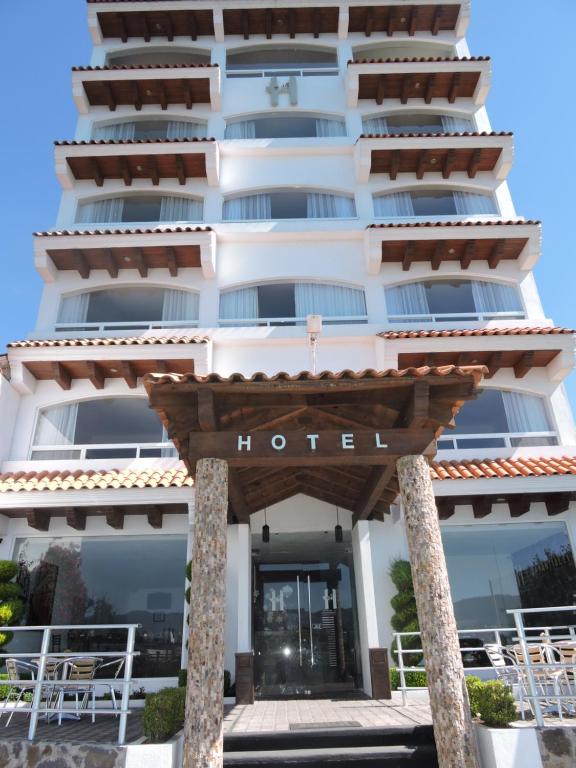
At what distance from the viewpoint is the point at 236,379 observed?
6.53 metres

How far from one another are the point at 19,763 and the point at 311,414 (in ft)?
17.7

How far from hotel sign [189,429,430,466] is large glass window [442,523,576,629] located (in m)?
6.16

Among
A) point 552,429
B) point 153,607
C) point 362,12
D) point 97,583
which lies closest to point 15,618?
point 97,583

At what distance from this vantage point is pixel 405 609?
35.7 feet

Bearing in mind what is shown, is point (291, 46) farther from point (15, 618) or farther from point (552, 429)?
point (15, 618)

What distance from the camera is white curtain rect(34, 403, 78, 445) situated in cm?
1321

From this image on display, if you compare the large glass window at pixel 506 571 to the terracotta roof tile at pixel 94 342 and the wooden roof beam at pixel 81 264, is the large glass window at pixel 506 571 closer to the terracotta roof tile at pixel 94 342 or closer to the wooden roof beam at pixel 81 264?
the terracotta roof tile at pixel 94 342

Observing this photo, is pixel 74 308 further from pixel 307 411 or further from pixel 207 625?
pixel 207 625

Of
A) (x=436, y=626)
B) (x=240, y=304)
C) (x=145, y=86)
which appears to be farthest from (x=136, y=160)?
(x=436, y=626)

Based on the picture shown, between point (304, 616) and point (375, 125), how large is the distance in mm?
16330

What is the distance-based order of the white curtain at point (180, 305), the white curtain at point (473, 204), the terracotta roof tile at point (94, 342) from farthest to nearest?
the white curtain at point (473, 204)
the white curtain at point (180, 305)
the terracotta roof tile at point (94, 342)

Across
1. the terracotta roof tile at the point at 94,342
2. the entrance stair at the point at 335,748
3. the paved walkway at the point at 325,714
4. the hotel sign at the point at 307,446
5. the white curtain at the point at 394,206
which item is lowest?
the entrance stair at the point at 335,748

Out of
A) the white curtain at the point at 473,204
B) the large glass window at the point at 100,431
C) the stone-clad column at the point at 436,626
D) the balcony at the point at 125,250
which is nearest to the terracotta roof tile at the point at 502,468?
the stone-clad column at the point at 436,626

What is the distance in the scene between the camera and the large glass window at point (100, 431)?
1302cm
